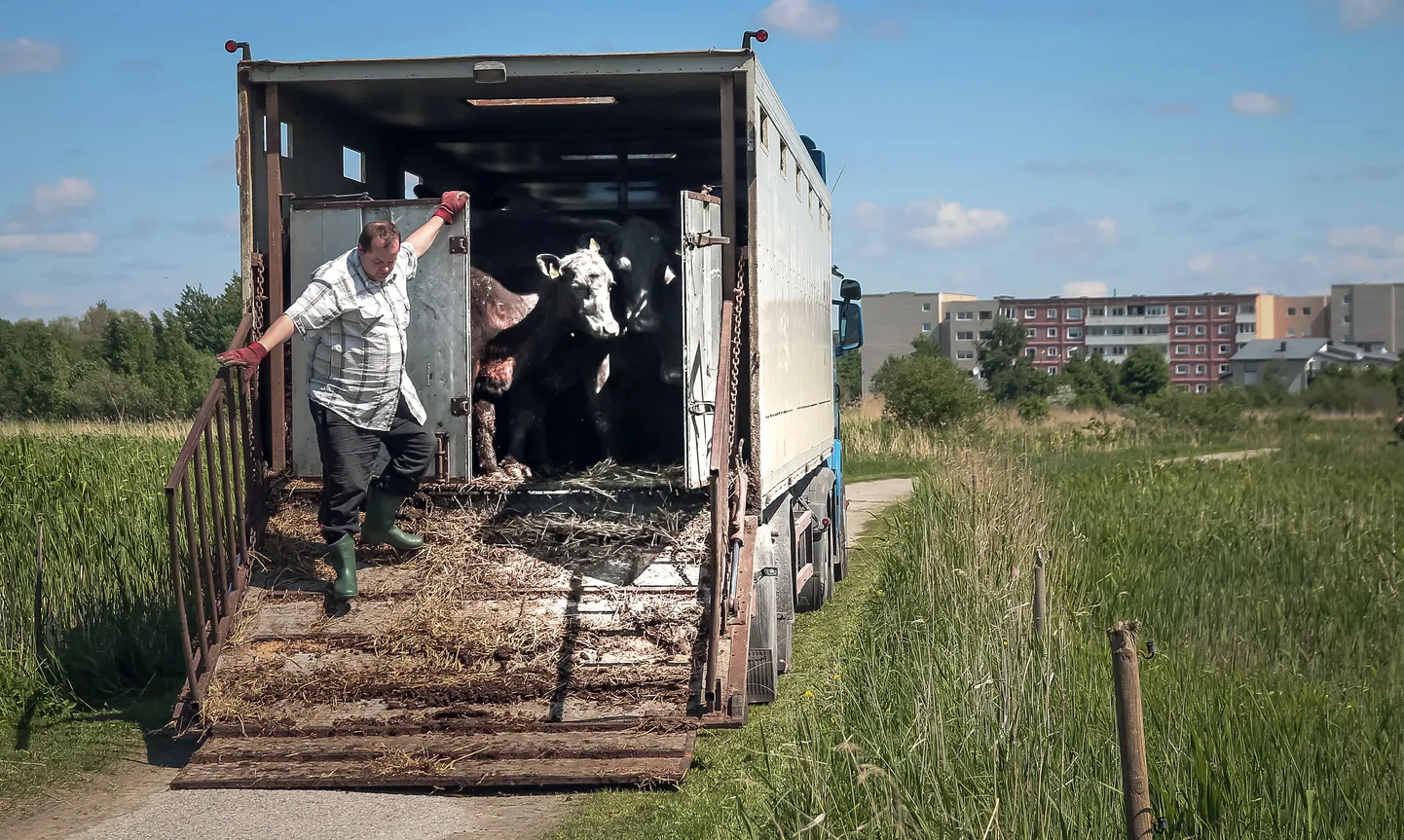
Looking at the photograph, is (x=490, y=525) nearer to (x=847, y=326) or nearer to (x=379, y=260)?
(x=379, y=260)

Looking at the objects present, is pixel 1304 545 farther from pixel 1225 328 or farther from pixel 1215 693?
pixel 1225 328

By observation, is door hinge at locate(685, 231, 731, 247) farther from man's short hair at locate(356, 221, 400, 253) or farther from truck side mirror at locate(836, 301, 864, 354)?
truck side mirror at locate(836, 301, 864, 354)

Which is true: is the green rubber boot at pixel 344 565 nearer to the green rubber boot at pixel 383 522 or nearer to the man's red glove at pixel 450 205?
the green rubber boot at pixel 383 522

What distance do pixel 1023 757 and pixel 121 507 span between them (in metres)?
8.11

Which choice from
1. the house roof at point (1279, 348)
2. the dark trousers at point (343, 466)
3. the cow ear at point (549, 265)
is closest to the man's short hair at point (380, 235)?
the dark trousers at point (343, 466)

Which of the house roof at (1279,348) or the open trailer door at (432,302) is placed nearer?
the open trailer door at (432,302)

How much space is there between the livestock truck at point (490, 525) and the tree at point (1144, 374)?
249ft

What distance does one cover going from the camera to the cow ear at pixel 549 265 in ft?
25.9

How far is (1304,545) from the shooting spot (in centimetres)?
1273

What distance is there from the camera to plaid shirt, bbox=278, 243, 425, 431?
22.6 ft

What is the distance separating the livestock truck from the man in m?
0.31

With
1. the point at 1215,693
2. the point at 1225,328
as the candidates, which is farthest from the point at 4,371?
the point at 1225,328

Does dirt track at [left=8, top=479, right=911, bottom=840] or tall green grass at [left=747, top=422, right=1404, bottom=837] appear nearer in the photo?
tall green grass at [left=747, top=422, right=1404, bottom=837]

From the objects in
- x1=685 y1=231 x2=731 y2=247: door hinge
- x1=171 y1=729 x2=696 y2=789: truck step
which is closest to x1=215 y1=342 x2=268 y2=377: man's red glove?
x1=171 y1=729 x2=696 y2=789: truck step
